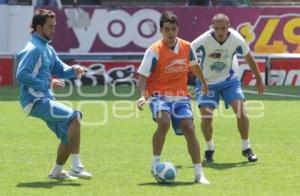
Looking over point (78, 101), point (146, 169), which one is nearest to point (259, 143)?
point (146, 169)

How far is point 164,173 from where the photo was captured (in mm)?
10359

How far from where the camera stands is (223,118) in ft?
57.8

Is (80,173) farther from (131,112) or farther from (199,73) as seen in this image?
(131,112)

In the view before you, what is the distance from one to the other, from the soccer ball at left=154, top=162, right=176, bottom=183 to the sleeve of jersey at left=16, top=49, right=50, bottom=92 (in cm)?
162

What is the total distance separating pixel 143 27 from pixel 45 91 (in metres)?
14.5

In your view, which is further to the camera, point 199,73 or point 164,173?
point 199,73

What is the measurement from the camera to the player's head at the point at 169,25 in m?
10.5

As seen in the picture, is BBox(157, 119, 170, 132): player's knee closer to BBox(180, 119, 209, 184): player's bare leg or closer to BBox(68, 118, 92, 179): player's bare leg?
BBox(180, 119, 209, 184): player's bare leg

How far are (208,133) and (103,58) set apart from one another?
480 inches

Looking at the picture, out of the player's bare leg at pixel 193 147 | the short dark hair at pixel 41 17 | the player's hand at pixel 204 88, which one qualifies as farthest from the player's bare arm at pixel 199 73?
the short dark hair at pixel 41 17

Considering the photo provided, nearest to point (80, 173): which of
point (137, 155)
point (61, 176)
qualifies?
point (61, 176)

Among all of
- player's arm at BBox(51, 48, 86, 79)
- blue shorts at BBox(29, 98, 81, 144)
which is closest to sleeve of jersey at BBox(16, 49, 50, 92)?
blue shorts at BBox(29, 98, 81, 144)

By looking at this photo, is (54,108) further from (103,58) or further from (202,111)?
(103,58)

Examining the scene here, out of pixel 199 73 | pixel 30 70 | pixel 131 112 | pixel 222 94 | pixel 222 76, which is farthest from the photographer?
pixel 131 112
